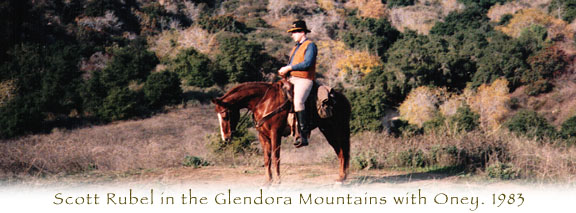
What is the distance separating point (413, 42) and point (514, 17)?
18413 mm

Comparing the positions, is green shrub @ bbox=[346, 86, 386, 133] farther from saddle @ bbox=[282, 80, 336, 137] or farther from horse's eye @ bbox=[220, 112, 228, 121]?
horse's eye @ bbox=[220, 112, 228, 121]

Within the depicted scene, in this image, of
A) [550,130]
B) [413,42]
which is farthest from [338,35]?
[550,130]

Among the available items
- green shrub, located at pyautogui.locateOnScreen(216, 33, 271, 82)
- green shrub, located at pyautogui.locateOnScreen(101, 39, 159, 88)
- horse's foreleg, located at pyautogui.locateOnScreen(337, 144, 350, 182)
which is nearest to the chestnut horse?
horse's foreleg, located at pyautogui.locateOnScreen(337, 144, 350, 182)

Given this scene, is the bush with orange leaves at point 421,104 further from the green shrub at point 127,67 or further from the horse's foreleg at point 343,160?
the horse's foreleg at point 343,160

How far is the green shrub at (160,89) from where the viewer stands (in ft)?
107

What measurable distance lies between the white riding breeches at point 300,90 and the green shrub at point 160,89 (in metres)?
27.3

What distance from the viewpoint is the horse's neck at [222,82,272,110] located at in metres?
6.59

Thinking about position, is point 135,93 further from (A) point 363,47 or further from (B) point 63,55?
(A) point 363,47

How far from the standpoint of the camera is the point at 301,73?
7.02m

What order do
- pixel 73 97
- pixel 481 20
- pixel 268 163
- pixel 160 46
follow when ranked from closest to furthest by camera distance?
pixel 268 163, pixel 73 97, pixel 160 46, pixel 481 20

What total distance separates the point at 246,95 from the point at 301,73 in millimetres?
937

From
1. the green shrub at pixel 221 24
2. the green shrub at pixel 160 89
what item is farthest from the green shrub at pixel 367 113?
the green shrub at pixel 221 24

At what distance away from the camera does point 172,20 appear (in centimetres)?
5231

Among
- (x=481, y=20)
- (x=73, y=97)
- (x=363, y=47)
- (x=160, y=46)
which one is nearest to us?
(x=73, y=97)
